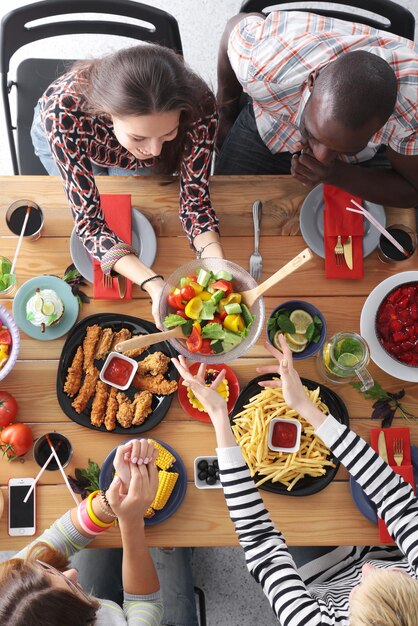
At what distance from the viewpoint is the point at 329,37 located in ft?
5.79

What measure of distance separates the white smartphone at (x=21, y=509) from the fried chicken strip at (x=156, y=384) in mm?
449

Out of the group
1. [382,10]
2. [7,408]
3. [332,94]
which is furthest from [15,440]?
[382,10]

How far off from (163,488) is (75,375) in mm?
454

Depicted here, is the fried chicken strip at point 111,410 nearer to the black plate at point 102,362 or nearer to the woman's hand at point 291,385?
the black plate at point 102,362

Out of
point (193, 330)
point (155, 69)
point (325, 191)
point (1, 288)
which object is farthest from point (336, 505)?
point (155, 69)

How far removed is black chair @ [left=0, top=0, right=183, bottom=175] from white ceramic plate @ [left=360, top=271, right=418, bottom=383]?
1.18 metres

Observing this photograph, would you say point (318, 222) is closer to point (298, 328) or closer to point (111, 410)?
point (298, 328)

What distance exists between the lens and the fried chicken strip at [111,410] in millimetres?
1797

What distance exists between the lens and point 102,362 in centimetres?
187

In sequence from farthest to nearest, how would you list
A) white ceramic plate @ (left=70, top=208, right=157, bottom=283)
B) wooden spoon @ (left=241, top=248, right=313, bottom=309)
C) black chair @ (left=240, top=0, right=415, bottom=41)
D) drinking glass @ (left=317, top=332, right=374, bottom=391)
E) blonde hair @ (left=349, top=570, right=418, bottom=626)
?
black chair @ (left=240, top=0, right=415, bottom=41), white ceramic plate @ (left=70, top=208, right=157, bottom=283), drinking glass @ (left=317, top=332, right=374, bottom=391), wooden spoon @ (left=241, top=248, right=313, bottom=309), blonde hair @ (left=349, top=570, right=418, bottom=626)

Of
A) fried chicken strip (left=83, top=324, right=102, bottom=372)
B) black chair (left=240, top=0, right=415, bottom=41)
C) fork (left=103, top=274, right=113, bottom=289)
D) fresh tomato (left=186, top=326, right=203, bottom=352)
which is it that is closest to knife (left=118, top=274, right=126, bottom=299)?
fork (left=103, top=274, right=113, bottom=289)

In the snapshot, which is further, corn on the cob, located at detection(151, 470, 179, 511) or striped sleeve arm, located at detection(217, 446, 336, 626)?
corn on the cob, located at detection(151, 470, 179, 511)

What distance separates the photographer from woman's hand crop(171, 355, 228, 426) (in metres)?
1.67

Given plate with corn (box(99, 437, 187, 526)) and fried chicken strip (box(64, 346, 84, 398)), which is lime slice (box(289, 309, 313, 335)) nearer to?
plate with corn (box(99, 437, 187, 526))
